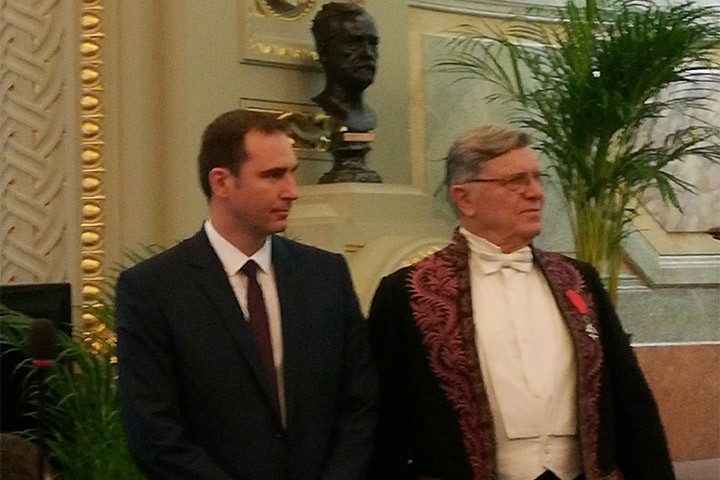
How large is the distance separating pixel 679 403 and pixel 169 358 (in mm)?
3959

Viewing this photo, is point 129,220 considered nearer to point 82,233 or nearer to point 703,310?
point 82,233

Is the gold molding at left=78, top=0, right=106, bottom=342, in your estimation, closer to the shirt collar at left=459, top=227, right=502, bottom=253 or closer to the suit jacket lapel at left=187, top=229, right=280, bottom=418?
the suit jacket lapel at left=187, top=229, right=280, bottom=418

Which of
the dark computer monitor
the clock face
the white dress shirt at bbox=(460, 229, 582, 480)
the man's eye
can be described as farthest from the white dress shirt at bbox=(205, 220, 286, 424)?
the clock face

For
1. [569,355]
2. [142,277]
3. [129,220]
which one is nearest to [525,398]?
[569,355]

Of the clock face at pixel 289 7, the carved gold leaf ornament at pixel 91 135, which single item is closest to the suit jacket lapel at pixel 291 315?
the carved gold leaf ornament at pixel 91 135

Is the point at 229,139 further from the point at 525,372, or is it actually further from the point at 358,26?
the point at 358,26

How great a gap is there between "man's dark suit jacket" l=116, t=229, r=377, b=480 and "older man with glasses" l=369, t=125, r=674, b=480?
15 cm

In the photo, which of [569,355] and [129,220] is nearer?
[569,355]

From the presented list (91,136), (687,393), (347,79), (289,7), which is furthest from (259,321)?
(687,393)

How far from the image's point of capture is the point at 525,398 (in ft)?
10.7

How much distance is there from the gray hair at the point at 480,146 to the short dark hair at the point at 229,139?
45 cm

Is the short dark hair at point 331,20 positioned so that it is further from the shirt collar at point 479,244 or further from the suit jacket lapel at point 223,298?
the suit jacket lapel at point 223,298

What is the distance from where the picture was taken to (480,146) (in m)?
3.39

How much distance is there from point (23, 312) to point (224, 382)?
7.65ft
